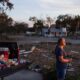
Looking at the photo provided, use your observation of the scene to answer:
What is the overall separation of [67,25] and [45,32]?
9.99 m

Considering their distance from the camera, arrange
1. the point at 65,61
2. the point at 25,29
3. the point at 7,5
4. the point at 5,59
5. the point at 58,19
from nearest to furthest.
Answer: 1. the point at 65,61
2. the point at 5,59
3. the point at 7,5
4. the point at 58,19
5. the point at 25,29

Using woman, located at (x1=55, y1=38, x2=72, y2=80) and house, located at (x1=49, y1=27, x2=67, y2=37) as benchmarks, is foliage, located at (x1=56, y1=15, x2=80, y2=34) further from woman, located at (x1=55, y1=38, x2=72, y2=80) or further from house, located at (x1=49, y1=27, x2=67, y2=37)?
woman, located at (x1=55, y1=38, x2=72, y2=80)

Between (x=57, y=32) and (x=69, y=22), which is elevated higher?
(x=69, y=22)

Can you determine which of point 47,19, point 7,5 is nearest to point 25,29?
point 47,19

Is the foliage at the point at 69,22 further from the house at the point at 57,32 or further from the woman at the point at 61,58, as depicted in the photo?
the woman at the point at 61,58

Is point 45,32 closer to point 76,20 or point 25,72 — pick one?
point 76,20

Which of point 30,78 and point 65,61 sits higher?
point 65,61

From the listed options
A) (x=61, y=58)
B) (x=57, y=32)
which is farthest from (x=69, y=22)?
(x=61, y=58)

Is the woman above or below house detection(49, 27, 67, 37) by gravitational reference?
above

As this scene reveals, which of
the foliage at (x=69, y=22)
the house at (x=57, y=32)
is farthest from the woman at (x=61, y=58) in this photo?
the foliage at (x=69, y=22)

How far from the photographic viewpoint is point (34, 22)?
137500 mm

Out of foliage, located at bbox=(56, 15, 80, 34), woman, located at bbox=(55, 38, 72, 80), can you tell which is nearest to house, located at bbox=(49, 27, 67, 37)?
foliage, located at bbox=(56, 15, 80, 34)

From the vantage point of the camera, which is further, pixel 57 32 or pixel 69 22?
pixel 69 22

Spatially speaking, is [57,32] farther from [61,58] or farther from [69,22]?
[61,58]
